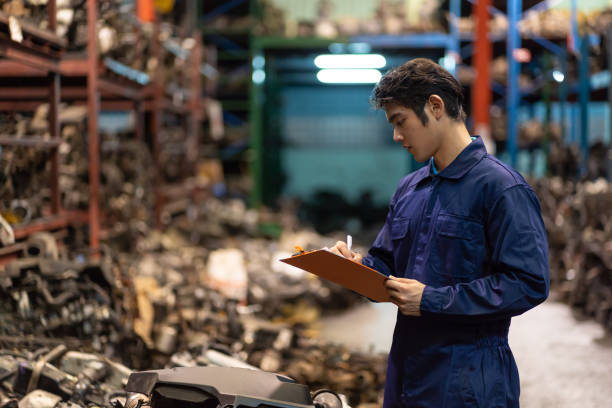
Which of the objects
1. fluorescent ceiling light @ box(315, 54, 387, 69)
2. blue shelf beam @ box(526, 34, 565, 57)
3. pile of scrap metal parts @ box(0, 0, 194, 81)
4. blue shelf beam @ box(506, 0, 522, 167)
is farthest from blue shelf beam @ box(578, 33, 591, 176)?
pile of scrap metal parts @ box(0, 0, 194, 81)

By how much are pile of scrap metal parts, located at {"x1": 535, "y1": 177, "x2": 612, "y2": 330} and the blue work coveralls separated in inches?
178

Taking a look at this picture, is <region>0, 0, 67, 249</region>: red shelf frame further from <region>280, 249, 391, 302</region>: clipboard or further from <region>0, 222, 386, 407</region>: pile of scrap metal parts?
<region>280, 249, 391, 302</region>: clipboard

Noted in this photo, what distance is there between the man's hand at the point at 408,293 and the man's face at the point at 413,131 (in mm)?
462

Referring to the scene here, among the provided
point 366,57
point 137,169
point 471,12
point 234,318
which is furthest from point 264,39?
point 234,318

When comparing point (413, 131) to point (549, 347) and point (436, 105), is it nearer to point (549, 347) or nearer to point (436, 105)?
point (436, 105)

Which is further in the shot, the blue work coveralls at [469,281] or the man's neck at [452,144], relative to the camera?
the man's neck at [452,144]

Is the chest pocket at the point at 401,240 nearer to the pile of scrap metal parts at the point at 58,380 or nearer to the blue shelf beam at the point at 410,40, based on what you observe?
the pile of scrap metal parts at the point at 58,380

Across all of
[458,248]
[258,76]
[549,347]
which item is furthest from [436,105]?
[258,76]

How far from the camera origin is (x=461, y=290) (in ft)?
7.13

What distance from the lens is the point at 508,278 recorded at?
83.6 inches

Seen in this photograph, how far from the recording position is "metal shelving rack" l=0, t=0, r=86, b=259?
15.5 ft

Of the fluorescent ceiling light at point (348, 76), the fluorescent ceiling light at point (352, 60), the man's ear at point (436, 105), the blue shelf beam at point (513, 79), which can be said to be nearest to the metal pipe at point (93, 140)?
the man's ear at point (436, 105)

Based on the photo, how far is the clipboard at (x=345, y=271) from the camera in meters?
2.23

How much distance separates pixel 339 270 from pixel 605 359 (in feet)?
13.5
